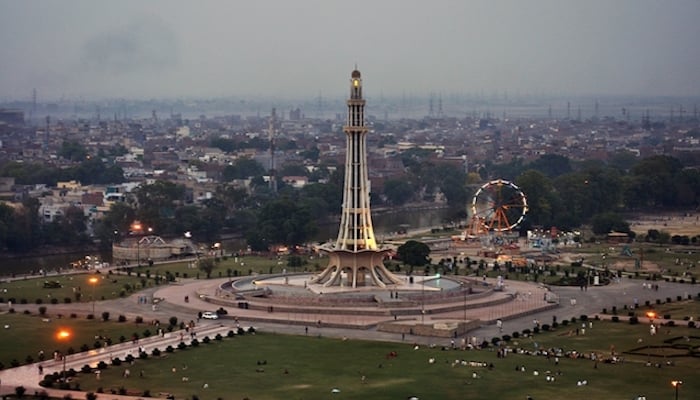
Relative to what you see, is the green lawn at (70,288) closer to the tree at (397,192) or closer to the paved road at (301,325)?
the paved road at (301,325)

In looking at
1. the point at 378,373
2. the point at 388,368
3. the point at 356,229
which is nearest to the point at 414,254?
the point at 356,229

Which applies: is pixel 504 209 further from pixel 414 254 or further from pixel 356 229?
pixel 356 229

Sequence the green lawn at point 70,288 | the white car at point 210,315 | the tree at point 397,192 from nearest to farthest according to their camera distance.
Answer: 1. the white car at point 210,315
2. the green lawn at point 70,288
3. the tree at point 397,192

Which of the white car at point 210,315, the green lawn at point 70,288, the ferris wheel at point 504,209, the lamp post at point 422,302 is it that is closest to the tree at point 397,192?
the ferris wheel at point 504,209

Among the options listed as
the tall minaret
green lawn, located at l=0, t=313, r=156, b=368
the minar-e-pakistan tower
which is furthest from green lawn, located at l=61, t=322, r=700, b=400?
the tall minaret

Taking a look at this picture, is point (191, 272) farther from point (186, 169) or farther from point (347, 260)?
point (186, 169)

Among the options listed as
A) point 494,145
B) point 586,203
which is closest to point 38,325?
point 586,203

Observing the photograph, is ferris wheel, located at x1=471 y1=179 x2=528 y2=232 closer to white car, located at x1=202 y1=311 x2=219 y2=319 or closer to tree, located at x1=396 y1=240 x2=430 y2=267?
tree, located at x1=396 y1=240 x2=430 y2=267
